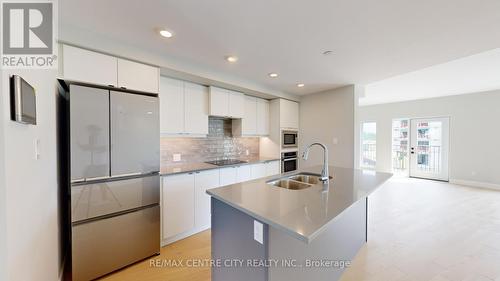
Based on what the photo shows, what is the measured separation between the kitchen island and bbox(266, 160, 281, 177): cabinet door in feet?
5.79

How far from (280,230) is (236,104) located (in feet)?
8.47

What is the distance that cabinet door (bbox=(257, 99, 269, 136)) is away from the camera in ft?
12.7

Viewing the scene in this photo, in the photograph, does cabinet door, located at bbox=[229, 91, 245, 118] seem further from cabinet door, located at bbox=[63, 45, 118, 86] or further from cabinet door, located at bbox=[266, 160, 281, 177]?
cabinet door, located at bbox=[63, 45, 118, 86]

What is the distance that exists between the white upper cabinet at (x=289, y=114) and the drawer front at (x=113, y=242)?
2825mm

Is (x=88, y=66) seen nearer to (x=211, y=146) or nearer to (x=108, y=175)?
(x=108, y=175)

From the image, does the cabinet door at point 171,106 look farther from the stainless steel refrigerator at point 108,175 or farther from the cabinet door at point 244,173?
the cabinet door at point 244,173

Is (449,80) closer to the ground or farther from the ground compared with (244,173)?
farther from the ground

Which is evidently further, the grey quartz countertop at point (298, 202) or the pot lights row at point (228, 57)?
the pot lights row at point (228, 57)

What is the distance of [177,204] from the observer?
95.0 inches

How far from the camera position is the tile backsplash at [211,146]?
2.86 metres

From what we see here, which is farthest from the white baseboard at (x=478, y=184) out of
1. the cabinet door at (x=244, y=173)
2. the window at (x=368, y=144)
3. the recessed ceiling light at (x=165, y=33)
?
the recessed ceiling light at (x=165, y=33)

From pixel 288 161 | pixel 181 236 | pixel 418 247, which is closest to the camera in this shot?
pixel 418 247

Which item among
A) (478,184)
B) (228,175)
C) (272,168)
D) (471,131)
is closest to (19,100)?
(228,175)

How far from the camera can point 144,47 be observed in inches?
81.7
